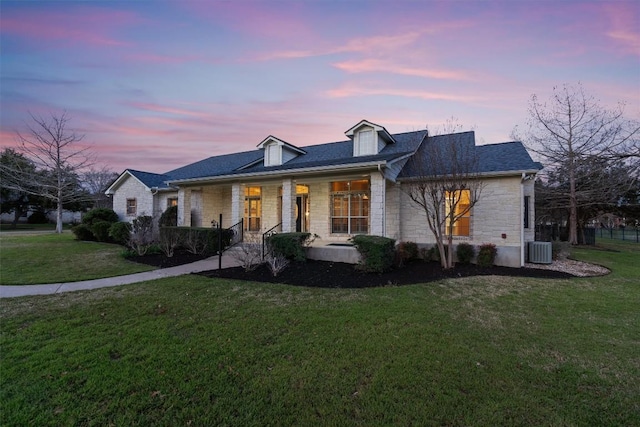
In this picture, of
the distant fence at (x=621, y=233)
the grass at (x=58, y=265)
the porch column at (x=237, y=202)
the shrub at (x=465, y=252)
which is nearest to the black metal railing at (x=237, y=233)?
the porch column at (x=237, y=202)

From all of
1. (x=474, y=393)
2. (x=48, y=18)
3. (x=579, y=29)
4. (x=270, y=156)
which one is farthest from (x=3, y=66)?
(x=579, y=29)

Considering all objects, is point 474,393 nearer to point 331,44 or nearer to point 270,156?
point 331,44

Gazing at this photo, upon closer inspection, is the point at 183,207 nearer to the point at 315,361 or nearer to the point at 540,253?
the point at 315,361

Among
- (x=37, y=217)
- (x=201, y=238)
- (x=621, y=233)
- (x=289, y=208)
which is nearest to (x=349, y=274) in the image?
(x=289, y=208)

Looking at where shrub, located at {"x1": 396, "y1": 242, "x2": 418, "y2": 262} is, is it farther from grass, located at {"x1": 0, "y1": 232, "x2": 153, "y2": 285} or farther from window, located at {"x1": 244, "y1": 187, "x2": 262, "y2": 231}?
grass, located at {"x1": 0, "y1": 232, "x2": 153, "y2": 285}

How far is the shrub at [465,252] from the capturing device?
426 inches

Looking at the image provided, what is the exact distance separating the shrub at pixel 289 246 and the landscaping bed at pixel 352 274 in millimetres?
365

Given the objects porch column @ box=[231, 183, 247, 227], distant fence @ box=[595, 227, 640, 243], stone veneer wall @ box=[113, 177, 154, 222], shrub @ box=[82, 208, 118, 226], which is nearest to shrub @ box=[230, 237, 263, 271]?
porch column @ box=[231, 183, 247, 227]

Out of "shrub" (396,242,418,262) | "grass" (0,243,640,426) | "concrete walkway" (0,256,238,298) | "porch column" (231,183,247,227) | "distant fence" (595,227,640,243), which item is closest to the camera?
"grass" (0,243,640,426)

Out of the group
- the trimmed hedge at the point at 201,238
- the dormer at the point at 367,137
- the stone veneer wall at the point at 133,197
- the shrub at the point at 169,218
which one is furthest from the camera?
the stone veneer wall at the point at 133,197

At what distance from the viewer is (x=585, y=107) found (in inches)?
714

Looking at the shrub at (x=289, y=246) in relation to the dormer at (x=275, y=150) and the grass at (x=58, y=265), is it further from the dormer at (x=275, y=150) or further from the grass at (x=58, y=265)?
the dormer at (x=275, y=150)

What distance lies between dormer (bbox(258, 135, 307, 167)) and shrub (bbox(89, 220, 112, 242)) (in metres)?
10.5

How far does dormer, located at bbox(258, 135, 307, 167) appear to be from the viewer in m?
15.5
